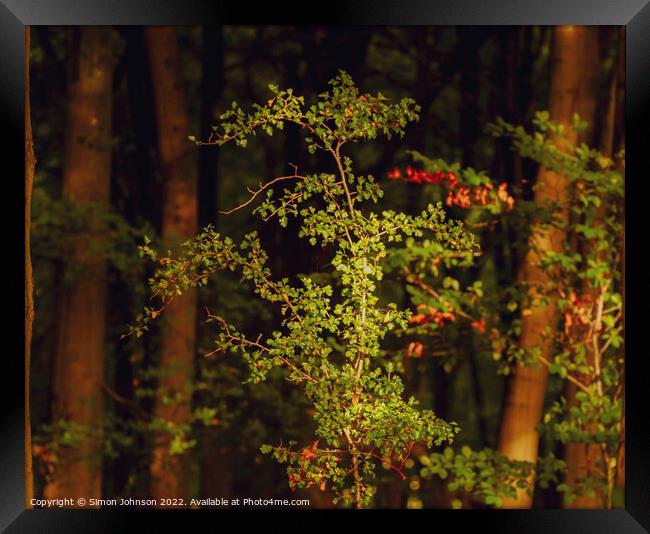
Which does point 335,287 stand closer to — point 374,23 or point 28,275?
point 374,23

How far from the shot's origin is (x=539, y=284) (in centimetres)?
453

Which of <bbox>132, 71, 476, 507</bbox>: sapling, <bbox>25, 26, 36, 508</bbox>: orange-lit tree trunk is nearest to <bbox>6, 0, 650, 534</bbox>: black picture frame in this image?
<bbox>25, 26, 36, 508</bbox>: orange-lit tree trunk

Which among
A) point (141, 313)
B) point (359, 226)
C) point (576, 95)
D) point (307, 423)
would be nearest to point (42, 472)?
point (141, 313)

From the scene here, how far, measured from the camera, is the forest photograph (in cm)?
443

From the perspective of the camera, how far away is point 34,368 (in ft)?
14.9

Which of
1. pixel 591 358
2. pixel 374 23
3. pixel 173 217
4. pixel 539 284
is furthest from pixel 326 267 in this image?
pixel 591 358

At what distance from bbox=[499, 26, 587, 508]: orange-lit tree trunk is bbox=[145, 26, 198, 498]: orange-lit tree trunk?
1.58 meters

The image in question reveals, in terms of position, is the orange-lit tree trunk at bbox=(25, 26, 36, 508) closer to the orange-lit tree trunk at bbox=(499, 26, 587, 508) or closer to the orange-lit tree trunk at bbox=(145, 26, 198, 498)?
the orange-lit tree trunk at bbox=(145, 26, 198, 498)

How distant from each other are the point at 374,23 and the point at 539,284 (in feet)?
4.86

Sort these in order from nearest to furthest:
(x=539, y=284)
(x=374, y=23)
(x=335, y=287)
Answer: (x=374, y=23), (x=335, y=287), (x=539, y=284)

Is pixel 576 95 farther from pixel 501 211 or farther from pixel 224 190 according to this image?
pixel 224 190

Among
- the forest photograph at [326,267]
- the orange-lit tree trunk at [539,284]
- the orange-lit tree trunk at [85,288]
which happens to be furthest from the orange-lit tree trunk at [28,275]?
the orange-lit tree trunk at [539,284]

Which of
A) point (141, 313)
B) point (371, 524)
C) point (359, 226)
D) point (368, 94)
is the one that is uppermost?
point (368, 94)
